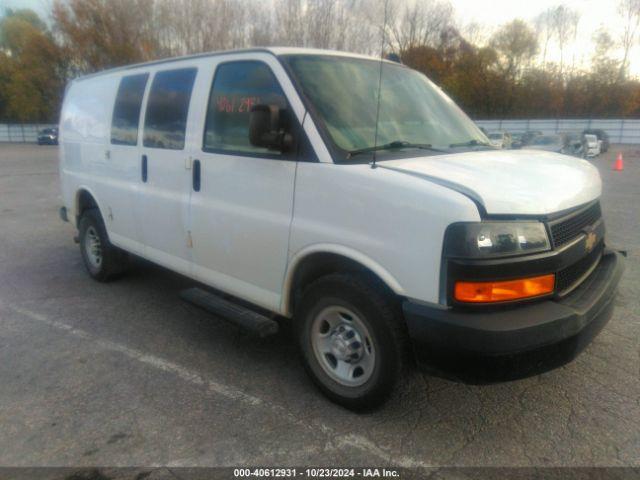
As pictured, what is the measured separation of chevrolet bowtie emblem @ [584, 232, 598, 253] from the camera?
298 cm

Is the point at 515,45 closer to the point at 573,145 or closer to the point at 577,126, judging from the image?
the point at 577,126

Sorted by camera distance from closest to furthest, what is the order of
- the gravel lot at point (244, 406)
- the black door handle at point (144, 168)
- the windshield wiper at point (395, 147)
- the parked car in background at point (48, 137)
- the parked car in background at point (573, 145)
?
the gravel lot at point (244, 406) < the windshield wiper at point (395, 147) < the black door handle at point (144, 168) < the parked car in background at point (573, 145) < the parked car in background at point (48, 137)

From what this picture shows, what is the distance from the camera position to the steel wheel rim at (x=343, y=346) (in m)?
3.02

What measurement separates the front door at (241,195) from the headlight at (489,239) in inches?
44.0

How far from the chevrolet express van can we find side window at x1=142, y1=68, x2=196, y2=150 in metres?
0.02

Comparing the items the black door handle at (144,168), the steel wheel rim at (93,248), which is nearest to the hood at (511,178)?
the black door handle at (144,168)

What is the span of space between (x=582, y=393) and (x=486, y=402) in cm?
64

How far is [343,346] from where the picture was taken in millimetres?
3125

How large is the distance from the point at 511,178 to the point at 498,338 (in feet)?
2.97

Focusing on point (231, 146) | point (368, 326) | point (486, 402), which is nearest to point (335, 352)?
point (368, 326)

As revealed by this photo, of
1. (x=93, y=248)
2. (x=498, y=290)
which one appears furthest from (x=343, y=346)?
(x=93, y=248)

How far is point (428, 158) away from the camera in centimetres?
314

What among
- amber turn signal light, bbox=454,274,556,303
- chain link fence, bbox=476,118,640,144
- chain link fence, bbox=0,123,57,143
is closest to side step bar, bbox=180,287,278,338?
amber turn signal light, bbox=454,274,556,303

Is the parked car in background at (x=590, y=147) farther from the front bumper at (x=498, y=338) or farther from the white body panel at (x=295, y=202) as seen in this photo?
the front bumper at (x=498, y=338)
